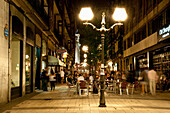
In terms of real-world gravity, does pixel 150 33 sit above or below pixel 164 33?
above

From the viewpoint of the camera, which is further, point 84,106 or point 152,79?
point 152,79

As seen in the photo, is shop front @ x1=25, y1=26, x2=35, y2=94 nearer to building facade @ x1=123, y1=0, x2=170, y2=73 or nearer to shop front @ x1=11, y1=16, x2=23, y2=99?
shop front @ x1=11, y1=16, x2=23, y2=99

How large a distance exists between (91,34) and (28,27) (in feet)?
80.9

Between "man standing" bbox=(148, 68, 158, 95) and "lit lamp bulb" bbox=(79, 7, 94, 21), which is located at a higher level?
"lit lamp bulb" bbox=(79, 7, 94, 21)

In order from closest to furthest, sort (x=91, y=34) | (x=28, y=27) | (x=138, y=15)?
1. (x=28, y=27)
2. (x=138, y=15)
3. (x=91, y=34)

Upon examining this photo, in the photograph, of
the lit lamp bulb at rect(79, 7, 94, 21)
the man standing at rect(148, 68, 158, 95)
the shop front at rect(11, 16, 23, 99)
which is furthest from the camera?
the man standing at rect(148, 68, 158, 95)

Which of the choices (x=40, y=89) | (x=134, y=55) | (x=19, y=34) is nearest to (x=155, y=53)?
(x=134, y=55)

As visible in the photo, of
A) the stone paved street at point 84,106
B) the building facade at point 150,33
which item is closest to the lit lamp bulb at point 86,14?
the stone paved street at point 84,106

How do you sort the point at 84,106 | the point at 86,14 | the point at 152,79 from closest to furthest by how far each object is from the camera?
the point at 84,106
the point at 86,14
the point at 152,79

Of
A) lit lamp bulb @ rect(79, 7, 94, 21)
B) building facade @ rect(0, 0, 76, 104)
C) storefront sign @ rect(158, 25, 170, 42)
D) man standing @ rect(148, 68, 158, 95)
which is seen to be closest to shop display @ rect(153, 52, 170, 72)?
storefront sign @ rect(158, 25, 170, 42)

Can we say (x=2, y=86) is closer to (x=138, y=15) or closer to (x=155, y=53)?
(x=155, y=53)

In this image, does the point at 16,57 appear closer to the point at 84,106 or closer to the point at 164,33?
the point at 84,106

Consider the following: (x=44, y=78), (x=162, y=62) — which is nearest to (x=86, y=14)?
(x=44, y=78)

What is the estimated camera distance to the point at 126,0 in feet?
143
